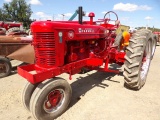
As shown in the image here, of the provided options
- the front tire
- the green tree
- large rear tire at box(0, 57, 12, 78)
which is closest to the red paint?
the front tire

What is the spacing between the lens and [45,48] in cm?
318

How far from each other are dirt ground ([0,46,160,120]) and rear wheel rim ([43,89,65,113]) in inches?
8.6

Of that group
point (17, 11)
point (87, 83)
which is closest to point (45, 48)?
point (87, 83)

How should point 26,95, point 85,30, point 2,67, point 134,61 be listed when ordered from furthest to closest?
1. point 2,67
2. point 134,61
3. point 85,30
4. point 26,95

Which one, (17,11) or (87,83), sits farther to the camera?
(17,11)

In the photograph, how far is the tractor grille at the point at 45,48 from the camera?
3100mm

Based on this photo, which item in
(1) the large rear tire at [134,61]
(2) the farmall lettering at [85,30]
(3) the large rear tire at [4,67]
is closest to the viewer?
(2) the farmall lettering at [85,30]

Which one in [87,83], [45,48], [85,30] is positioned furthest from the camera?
[87,83]

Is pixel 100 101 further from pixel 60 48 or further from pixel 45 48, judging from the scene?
pixel 45 48

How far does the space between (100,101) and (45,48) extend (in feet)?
5.60

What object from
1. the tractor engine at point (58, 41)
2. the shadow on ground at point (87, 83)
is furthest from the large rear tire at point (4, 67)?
→ the tractor engine at point (58, 41)

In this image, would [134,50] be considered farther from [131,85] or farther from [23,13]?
[23,13]

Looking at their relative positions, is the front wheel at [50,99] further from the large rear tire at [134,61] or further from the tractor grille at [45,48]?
the large rear tire at [134,61]

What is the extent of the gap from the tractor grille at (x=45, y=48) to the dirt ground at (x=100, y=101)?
3.49 ft
